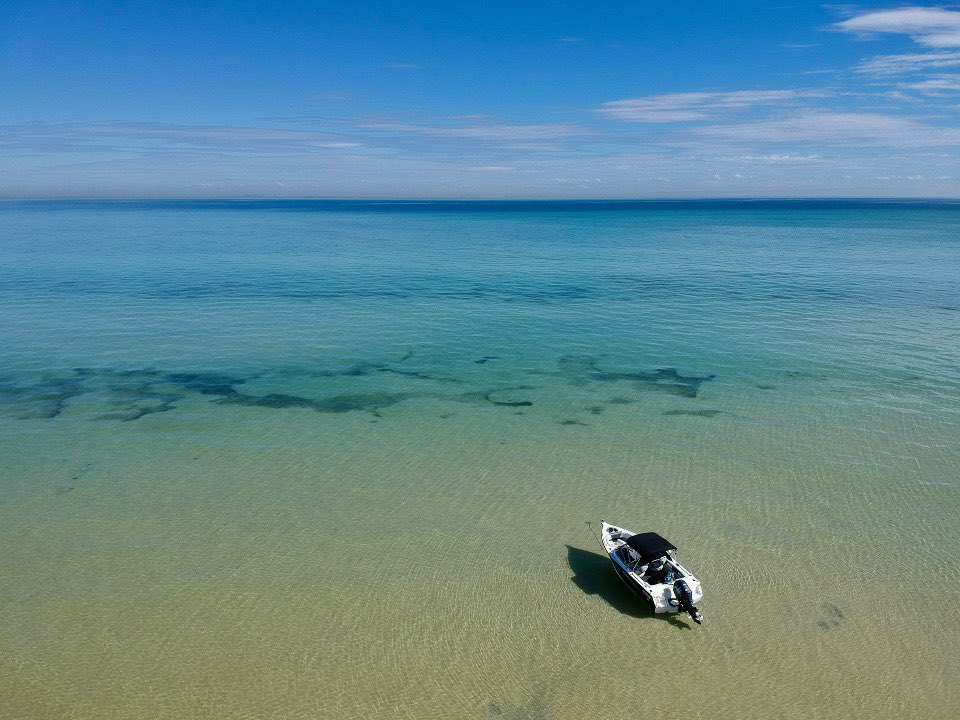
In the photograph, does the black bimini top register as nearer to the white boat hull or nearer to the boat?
the boat

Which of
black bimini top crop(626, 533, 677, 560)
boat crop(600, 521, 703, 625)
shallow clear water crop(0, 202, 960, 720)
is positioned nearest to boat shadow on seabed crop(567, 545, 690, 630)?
shallow clear water crop(0, 202, 960, 720)

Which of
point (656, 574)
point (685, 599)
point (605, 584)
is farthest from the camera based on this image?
point (605, 584)

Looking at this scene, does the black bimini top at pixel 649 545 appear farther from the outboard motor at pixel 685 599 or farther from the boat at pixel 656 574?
the outboard motor at pixel 685 599

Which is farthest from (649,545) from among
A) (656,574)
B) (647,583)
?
(647,583)

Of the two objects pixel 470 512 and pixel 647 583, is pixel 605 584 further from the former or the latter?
pixel 470 512

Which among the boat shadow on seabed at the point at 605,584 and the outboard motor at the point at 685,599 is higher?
the outboard motor at the point at 685,599

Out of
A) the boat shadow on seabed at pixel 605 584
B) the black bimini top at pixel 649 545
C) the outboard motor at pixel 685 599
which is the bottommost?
the boat shadow on seabed at pixel 605 584

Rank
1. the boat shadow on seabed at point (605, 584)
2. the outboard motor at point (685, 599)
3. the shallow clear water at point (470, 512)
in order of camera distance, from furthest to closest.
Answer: the boat shadow on seabed at point (605, 584), the outboard motor at point (685, 599), the shallow clear water at point (470, 512)

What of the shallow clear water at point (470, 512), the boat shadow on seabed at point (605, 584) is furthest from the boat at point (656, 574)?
the shallow clear water at point (470, 512)
